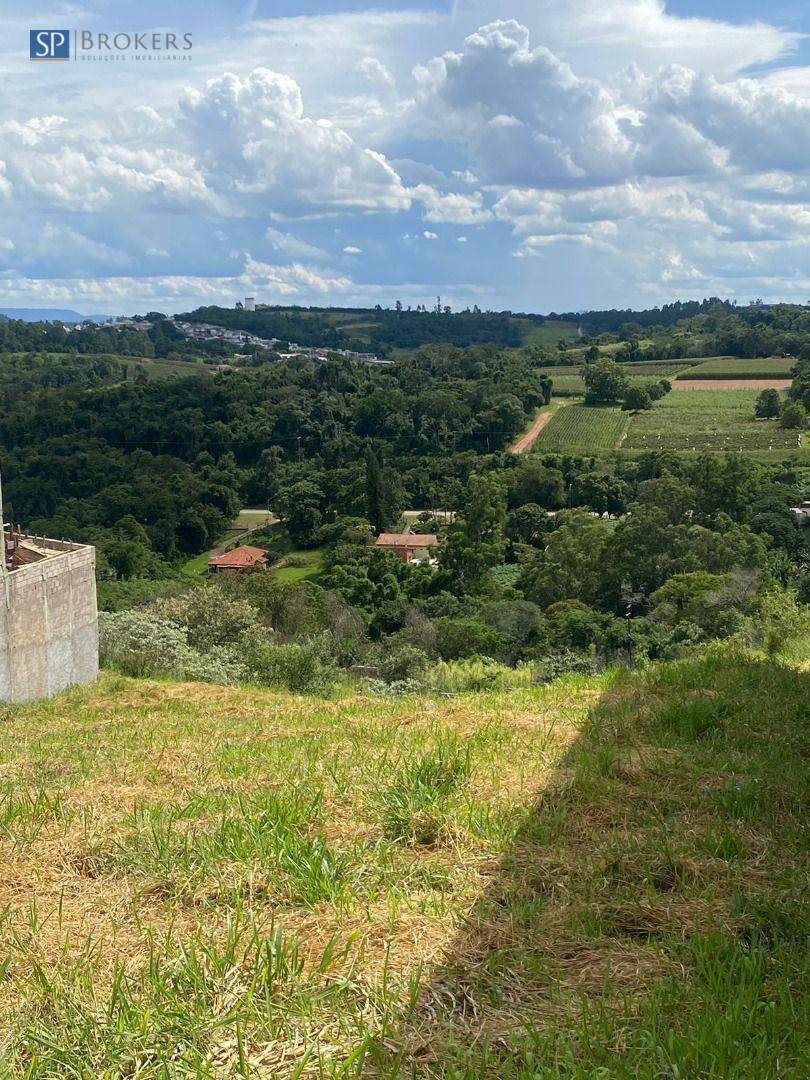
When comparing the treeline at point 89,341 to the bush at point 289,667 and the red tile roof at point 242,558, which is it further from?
the bush at point 289,667

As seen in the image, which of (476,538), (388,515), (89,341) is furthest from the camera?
(89,341)

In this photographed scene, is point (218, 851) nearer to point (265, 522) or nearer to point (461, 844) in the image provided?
point (461, 844)

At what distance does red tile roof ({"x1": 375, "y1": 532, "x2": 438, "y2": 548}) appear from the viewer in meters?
57.8

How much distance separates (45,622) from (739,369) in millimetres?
88128

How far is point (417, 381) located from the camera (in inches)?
3755

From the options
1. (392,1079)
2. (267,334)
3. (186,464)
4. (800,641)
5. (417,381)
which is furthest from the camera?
(267,334)

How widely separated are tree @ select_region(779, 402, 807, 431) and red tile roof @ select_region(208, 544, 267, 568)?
128 ft

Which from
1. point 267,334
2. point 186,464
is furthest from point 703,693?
point 267,334

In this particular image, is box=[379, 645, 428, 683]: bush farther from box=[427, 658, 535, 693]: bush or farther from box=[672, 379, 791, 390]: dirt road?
box=[672, 379, 791, 390]: dirt road

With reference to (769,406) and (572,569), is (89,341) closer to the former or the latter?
(769,406)

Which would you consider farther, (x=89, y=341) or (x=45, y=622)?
(x=89, y=341)

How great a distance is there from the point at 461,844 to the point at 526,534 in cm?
5573

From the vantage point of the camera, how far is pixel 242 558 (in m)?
58.5

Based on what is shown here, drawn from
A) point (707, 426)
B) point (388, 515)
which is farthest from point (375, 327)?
point (388, 515)
